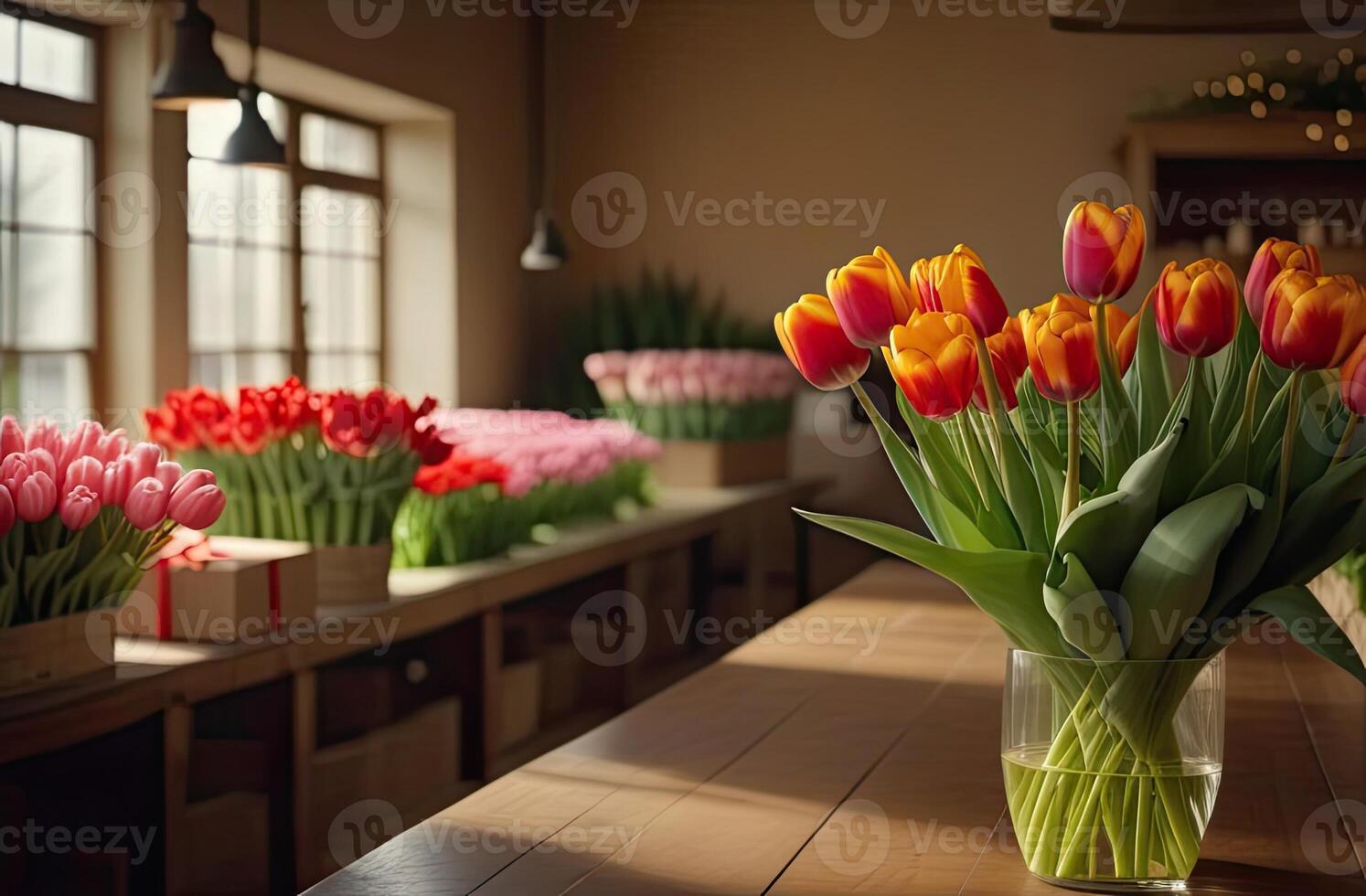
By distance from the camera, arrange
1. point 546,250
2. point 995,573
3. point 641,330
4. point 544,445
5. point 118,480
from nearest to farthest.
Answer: point 995,573 → point 118,480 → point 544,445 → point 546,250 → point 641,330

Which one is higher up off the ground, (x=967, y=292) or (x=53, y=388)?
(x=967, y=292)

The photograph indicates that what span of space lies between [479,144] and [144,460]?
413cm

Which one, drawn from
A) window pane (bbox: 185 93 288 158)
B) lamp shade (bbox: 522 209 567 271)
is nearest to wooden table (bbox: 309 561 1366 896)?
window pane (bbox: 185 93 288 158)

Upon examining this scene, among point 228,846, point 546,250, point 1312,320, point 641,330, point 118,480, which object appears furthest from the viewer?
point 641,330

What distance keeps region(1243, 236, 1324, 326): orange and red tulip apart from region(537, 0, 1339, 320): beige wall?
493cm

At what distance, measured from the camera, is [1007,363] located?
1030mm

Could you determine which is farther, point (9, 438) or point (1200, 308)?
point (9, 438)

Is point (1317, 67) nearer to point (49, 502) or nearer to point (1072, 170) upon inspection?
point (1072, 170)

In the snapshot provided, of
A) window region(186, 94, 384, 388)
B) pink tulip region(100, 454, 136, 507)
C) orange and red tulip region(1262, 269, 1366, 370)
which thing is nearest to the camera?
orange and red tulip region(1262, 269, 1366, 370)

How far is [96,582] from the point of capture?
182 centimetres

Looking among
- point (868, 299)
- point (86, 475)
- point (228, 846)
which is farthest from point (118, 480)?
point (868, 299)

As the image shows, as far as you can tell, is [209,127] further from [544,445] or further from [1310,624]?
[1310,624]

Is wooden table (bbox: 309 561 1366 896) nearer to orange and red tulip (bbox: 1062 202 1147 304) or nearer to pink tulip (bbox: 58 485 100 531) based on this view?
orange and red tulip (bbox: 1062 202 1147 304)

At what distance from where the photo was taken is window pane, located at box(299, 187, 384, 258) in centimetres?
498
